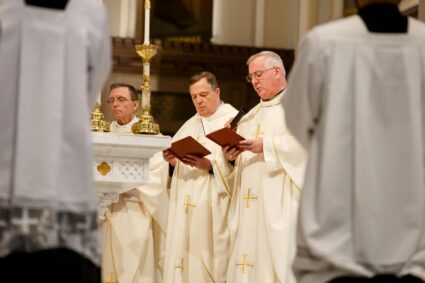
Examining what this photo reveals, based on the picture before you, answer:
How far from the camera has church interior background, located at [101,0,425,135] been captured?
1162 centimetres

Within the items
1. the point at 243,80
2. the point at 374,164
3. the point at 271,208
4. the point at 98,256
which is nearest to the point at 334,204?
the point at 374,164

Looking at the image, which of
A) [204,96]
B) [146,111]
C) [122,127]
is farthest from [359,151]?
[122,127]

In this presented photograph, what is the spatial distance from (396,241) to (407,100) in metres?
0.58

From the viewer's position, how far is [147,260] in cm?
845

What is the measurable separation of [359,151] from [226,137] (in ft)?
10.2

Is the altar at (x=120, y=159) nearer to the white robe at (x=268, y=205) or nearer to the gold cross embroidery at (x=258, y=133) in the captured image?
the white robe at (x=268, y=205)

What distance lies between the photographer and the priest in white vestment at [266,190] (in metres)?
7.41

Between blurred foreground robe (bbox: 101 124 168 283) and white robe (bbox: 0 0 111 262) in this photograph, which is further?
blurred foreground robe (bbox: 101 124 168 283)

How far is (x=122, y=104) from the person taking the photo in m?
8.90

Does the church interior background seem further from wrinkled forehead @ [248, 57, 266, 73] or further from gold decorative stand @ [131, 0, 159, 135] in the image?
gold decorative stand @ [131, 0, 159, 135]

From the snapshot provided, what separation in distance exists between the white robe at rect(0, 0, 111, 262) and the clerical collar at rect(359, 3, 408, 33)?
1.10 metres

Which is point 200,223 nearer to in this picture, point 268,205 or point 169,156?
point 169,156

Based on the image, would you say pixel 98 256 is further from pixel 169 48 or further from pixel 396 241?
pixel 169 48

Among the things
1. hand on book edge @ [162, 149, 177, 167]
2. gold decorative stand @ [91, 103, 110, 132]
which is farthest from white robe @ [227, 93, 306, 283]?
gold decorative stand @ [91, 103, 110, 132]
